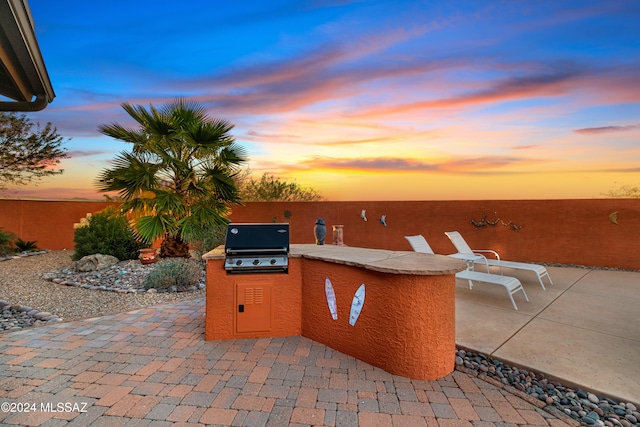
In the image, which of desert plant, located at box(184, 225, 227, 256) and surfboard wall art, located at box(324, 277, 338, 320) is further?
desert plant, located at box(184, 225, 227, 256)

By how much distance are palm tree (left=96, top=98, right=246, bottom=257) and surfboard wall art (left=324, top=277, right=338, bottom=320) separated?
4.33 meters

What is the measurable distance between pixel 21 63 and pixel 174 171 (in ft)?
17.5

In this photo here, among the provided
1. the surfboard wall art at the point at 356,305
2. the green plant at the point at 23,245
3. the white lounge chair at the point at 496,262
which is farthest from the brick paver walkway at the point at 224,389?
the green plant at the point at 23,245

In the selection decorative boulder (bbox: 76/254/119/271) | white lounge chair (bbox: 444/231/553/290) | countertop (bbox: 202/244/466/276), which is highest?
countertop (bbox: 202/244/466/276)

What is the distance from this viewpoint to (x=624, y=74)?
5688 mm

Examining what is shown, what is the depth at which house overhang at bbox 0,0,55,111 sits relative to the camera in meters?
1.42

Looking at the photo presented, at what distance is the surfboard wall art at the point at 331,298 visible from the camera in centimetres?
290

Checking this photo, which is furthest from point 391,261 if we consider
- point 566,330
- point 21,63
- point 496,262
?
point 496,262

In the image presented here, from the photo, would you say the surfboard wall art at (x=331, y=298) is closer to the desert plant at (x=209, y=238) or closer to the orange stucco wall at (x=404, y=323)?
the orange stucco wall at (x=404, y=323)

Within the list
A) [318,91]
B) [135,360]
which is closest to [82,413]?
[135,360]

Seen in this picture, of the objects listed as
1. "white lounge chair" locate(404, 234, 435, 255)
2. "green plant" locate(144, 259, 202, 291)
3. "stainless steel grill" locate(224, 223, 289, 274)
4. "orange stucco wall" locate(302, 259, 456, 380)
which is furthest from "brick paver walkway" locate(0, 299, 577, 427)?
"white lounge chair" locate(404, 234, 435, 255)

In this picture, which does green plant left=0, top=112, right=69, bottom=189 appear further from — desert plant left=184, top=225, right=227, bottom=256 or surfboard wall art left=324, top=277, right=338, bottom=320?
surfboard wall art left=324, top=277, right=338, bottom=320

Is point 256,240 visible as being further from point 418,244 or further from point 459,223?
point 459,223

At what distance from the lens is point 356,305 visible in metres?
2.71
